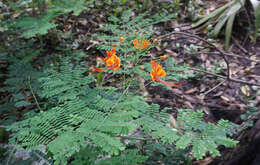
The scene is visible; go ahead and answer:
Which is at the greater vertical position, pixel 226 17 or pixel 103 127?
pixel 226 17

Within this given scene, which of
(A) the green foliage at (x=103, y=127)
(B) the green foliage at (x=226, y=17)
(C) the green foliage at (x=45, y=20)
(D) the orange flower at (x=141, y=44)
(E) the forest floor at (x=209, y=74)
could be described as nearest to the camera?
(A) the green foliage at (x=103, y=127)

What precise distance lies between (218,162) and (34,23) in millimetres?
1922

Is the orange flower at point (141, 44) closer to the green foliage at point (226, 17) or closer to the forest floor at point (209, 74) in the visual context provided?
the forest floor at point (209, 74)

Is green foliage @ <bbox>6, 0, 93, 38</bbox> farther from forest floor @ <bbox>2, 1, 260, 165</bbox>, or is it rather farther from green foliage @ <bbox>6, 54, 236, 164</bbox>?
green foliage @ <bbox>6, 54, 236, 164</bbox>

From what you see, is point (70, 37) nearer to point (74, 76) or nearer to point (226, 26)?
point (74, 76)

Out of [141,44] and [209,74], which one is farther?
[209,74]

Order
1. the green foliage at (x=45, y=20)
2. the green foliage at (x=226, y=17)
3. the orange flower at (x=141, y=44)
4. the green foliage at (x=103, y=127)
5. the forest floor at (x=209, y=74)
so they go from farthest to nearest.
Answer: the green foliage at (x=226, y=17) → the forest floor at (x=209, y=74) → the green foliage at (x=45, y=20) → the orange flower at (x=141, y=44) → the green foliage at (x=103, y=127)

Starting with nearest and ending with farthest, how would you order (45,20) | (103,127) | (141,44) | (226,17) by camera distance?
(103,127) → (141,44) → (45,20) → (226,17)

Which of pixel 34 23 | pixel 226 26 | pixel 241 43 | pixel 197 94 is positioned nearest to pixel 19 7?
pixel 34 23

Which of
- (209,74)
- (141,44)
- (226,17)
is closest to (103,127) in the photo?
(141,44)

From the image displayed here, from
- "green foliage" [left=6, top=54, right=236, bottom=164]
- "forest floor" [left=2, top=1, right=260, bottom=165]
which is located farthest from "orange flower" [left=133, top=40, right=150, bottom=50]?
"forest floor" [left=2, top=1, right=260, bottom=165]

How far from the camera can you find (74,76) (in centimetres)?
130

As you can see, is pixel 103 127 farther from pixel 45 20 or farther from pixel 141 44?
pixel 45 20

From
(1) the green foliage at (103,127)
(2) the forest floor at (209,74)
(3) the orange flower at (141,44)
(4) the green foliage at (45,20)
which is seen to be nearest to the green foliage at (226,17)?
(2) the forest floor at (209,74)
